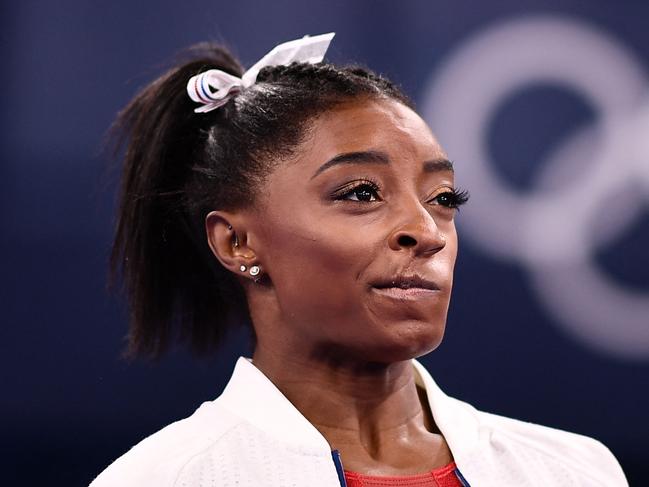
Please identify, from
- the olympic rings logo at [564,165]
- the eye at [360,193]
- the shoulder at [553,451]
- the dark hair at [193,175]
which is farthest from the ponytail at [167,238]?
the olympic rings logo at [564,165]

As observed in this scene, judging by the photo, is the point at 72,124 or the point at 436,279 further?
the point at 72,124

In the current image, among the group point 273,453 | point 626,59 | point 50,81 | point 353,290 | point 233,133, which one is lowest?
point 273,453

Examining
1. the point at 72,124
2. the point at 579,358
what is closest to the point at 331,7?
the point at 72,124

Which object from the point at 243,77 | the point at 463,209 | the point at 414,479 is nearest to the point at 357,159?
the point at 243,77

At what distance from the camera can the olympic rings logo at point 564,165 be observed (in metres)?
2.20

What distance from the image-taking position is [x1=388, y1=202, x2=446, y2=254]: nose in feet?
4.59

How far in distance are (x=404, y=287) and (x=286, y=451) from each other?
26cm

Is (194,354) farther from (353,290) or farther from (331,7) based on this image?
(331,7)

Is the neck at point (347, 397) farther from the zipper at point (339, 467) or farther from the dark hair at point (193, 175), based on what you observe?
the dark hair at point (193, 175)

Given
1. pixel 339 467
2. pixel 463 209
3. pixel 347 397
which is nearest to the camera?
pixel 339 467

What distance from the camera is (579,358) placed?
219 cm

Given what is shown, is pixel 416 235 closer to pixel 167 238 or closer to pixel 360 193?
pixel 360 193

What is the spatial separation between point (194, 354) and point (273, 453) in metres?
0.42

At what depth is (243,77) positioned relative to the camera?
167 cm
